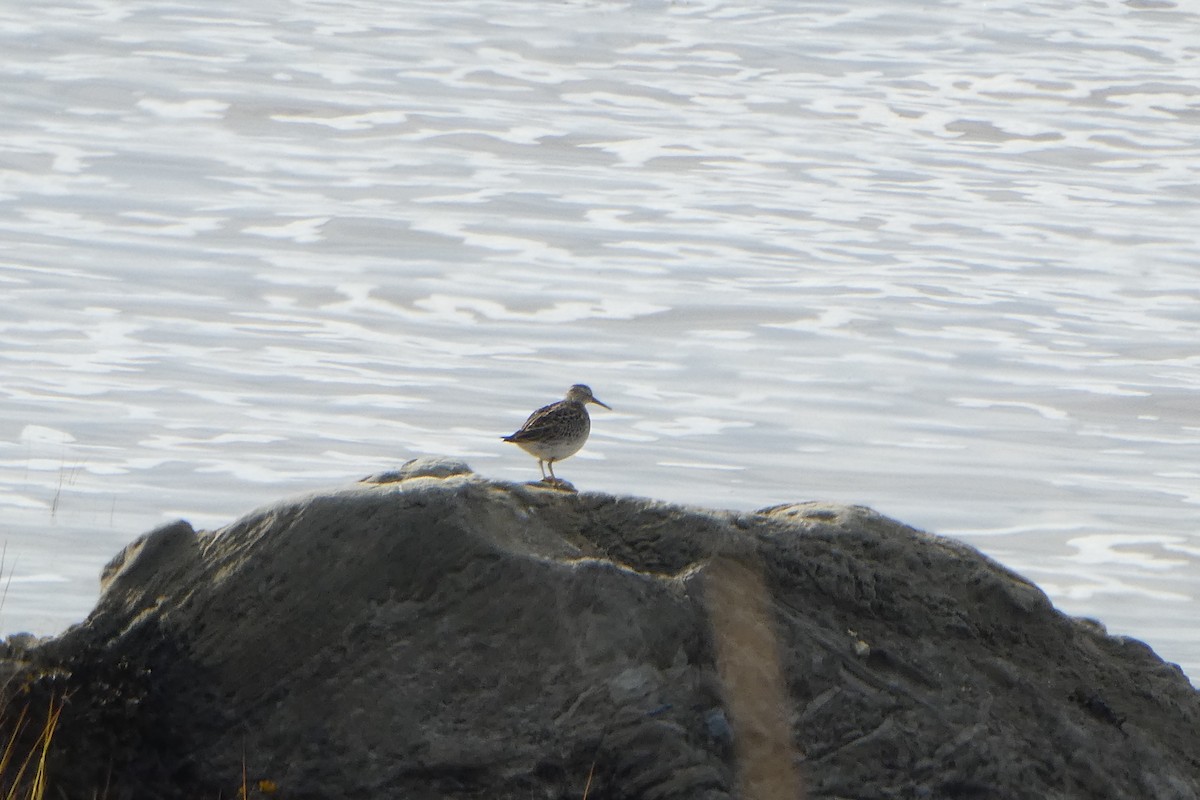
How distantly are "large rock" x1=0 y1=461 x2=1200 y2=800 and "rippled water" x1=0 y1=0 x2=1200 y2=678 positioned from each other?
544 cm

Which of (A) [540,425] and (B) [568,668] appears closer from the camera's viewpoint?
(B) [568,668]

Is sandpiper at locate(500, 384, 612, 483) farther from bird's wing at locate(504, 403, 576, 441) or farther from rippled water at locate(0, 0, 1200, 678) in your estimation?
rippled water at locate(0, 0, 1200, 678)

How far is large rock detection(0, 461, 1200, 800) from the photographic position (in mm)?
5855

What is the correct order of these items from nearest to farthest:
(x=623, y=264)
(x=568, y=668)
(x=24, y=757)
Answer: (x=568, y=668), (x=24, y=757), (x=623, y=264)

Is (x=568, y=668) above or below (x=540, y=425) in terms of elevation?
below

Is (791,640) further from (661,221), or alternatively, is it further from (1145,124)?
(1145,124)

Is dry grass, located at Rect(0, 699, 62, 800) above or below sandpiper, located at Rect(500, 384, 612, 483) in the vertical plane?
below

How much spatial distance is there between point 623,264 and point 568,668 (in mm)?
21707

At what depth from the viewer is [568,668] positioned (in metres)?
5.88

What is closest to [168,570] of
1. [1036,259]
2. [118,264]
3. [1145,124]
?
[118,264]

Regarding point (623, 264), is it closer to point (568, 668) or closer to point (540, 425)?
point (540, 425)

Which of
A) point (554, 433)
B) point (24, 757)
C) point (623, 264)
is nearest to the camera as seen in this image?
point (24, 757)

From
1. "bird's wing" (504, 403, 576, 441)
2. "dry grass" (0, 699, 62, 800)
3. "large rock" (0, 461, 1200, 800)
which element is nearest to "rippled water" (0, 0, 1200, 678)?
"bird's wing" (504, 403, 576, 441)

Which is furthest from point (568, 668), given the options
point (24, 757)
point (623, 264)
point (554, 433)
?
point (623, 264)
